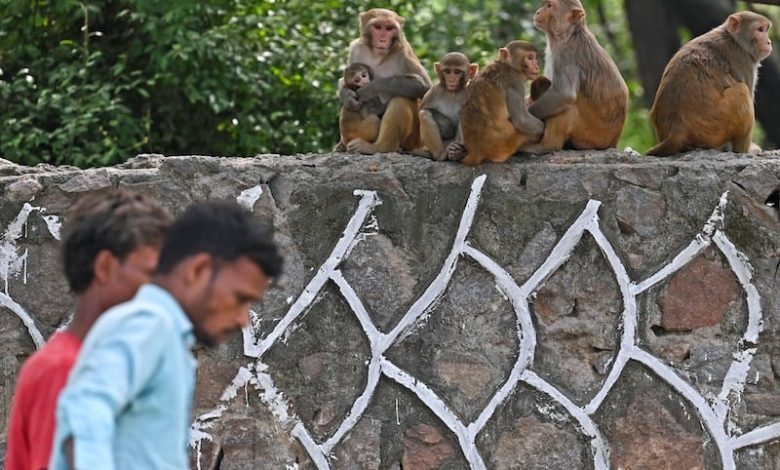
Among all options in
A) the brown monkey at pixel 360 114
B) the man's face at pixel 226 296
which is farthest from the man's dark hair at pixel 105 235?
the brown monkey at pixel 360 114

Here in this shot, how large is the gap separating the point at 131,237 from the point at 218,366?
7.05 ft

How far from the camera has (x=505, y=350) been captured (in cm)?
505

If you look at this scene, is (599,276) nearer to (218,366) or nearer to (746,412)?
(746,412)

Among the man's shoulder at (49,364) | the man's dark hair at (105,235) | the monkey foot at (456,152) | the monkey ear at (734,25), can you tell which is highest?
the monkey ear at (734,25)

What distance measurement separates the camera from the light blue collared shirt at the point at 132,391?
2584 mm

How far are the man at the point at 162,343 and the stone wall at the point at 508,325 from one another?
7.31ft

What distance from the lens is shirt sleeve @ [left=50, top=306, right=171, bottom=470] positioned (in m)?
2.58

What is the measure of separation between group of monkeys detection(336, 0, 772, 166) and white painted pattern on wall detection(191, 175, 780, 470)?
396 millimetres

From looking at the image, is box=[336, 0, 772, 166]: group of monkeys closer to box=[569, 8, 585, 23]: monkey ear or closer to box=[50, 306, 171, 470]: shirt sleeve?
box=[569, 8, 585, 23]: monkey ear

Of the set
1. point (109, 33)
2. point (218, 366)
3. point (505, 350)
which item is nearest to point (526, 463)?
point (505, 350)

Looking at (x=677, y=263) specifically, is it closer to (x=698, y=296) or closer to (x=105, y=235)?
(x=698, y=296)

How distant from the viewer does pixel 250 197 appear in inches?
203

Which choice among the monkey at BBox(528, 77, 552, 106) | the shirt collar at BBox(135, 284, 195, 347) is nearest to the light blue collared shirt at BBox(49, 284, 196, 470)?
the shirt collar at BBox(135, 284, 195, 347)

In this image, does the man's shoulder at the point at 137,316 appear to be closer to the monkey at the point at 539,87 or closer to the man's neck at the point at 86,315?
the man's neck at the point at 86,315
